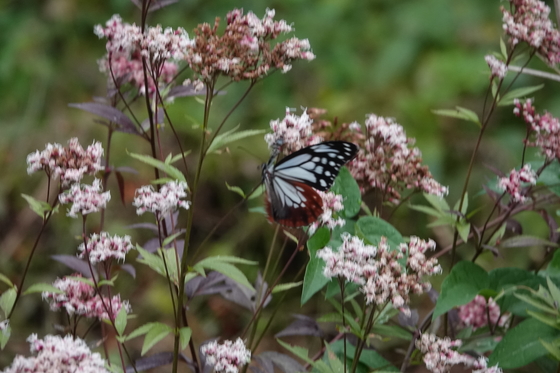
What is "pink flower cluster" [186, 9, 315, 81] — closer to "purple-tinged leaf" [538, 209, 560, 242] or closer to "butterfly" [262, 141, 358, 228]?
"butterfly" [262, 141, 358, 228]

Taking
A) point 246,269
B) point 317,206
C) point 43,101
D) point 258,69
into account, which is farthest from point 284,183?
point 43,101

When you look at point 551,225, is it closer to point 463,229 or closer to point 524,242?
point 524,242

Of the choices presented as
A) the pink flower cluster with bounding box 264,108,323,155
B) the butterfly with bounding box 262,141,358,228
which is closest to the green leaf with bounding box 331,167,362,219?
the butterfly with bounding box 262,141,358,228

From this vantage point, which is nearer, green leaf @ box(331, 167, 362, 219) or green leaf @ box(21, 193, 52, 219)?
green leaf @ box(21, 193, 52, 219)

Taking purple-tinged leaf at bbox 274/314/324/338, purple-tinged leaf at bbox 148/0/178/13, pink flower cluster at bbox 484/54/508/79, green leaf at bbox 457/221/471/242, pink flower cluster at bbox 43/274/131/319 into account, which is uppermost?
purple-tinged leaf at bbox 148/0/178/13

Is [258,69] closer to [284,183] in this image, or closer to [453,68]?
[284,183]

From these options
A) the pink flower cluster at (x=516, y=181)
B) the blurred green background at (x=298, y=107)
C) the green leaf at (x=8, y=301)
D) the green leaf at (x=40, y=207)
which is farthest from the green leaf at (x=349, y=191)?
the blurred green background at (x=298, y=107)

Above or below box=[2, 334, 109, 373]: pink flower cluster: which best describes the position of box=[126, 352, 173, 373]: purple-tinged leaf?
below
